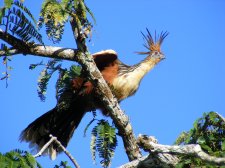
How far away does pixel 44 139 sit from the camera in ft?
21.2

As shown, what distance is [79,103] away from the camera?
6582 mm

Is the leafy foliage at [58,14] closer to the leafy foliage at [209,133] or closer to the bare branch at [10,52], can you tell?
the bare branch at [10,52]

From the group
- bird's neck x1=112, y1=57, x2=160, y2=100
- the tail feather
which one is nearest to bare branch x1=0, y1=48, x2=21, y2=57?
the tail feather

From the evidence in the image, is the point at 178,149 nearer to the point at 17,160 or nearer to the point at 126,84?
the point at 17,160

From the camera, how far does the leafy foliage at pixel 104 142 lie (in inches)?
196

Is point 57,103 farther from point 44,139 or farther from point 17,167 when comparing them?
point 17,167

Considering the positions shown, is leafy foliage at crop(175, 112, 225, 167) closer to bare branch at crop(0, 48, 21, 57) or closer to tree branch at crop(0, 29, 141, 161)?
tree branch at crop(0, 29, 141, 161)

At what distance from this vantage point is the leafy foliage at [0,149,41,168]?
3360 mm

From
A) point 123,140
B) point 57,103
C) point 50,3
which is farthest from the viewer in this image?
point 57,103

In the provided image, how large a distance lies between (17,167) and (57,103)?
8.85 ft

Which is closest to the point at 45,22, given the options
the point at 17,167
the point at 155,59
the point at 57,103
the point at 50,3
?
the point at 50,3

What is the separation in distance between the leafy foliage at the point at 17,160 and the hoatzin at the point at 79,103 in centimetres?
265

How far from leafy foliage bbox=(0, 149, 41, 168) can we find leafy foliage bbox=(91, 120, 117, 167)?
1.50 m

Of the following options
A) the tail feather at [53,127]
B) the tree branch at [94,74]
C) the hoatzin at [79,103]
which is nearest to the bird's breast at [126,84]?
the hoatzin at [79,103]
